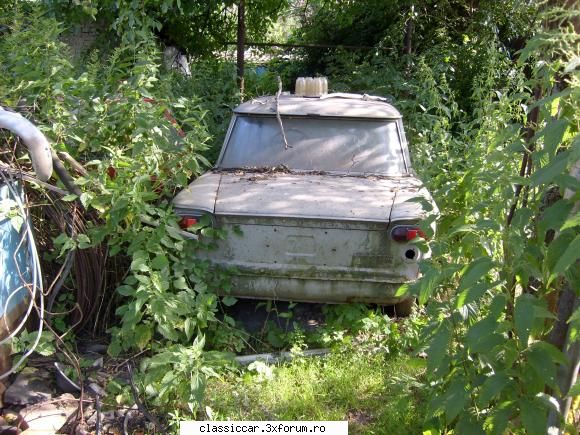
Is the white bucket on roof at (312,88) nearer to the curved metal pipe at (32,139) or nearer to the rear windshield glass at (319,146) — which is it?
the rear windshield glass at (319,146)

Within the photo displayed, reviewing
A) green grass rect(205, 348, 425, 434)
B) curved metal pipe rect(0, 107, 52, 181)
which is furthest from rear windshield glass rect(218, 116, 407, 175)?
curved metal pipe rect(0, 107, 52, 181)

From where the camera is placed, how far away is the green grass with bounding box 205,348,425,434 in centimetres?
359

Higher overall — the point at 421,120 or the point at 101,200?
the point at 101,200

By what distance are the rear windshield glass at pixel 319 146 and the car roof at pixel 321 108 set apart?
5cm

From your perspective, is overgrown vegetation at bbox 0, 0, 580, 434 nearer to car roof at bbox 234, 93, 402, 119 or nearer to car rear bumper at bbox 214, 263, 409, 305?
car rear bumper at bbox 214, 263, 409, 305

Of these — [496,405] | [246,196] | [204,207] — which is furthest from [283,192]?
[496,405]

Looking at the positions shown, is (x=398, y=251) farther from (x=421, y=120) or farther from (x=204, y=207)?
(x=421, y=120)

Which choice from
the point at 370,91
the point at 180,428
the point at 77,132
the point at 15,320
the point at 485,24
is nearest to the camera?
the point at 180,428

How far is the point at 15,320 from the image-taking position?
3805mm

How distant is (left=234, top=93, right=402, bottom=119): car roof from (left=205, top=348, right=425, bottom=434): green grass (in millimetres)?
2161

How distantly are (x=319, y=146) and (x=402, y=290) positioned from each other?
248cm

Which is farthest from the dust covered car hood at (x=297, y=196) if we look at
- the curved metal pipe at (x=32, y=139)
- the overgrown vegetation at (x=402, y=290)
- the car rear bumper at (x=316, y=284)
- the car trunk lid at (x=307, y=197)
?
the curved metal pipe at (x=32, y=139)

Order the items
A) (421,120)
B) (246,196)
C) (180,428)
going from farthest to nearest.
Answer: (421,120)
(246,196)
(180,428)

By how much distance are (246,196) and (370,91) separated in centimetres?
587
